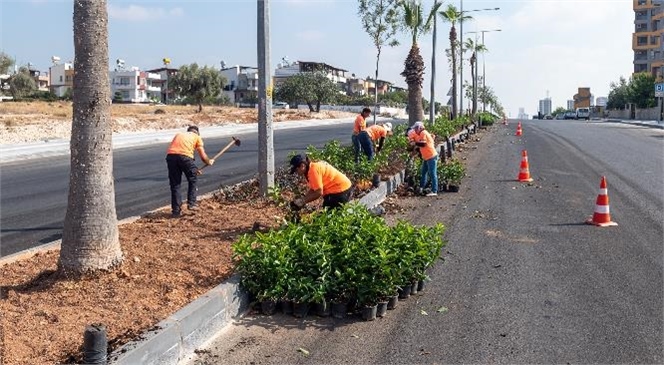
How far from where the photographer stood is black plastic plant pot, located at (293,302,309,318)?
18.6 feet

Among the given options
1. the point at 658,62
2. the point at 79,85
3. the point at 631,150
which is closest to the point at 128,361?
the point at 79,85

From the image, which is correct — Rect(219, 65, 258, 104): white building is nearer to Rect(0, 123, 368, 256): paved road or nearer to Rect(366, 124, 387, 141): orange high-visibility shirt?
Rect(0, 123, 368, 256): paved road

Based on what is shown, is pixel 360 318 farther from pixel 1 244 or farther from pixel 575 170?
pixel 575 170

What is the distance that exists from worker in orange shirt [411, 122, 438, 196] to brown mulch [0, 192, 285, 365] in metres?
5.52

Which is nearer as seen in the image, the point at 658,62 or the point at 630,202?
the point at 630,202

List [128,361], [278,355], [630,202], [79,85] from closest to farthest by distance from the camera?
[128,361] → [278,355] → [79,85] → [630,202]

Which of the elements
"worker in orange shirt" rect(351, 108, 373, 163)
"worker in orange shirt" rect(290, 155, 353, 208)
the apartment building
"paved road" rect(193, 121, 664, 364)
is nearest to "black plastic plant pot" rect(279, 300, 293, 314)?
"paved road" rect(193, 121, 664, 364)

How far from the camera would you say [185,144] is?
32.0 ft

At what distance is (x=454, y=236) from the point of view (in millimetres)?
9141

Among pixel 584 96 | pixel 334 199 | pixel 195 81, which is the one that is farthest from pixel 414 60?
pixel 584 96

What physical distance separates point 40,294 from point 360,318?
2600 mm

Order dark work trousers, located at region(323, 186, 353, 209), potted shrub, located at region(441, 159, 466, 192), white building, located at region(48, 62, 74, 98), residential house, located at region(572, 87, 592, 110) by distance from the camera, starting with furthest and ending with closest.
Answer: residential house, located at region(572, 87, 592, 110), white building, located at region(48, 62, 74, 98), potted shrub, located at region(441, 159, 466, 192), dark work trousers, located at region(323, 186, 353, 209)

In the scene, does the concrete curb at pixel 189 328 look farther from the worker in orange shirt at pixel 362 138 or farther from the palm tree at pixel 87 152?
the worker in orange shirt at pixel 362 138

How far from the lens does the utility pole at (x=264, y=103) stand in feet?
33.5
